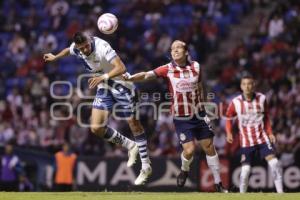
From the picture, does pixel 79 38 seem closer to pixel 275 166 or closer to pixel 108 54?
pixel 108 54

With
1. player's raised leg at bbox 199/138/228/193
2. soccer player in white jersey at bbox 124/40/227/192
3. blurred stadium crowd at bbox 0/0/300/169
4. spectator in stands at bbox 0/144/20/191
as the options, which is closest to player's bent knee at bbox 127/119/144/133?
soccer player in white jersey at bbox 124/40/227/192

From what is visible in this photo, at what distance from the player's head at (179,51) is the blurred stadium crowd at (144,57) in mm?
7285

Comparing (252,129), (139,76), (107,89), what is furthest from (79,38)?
(252,129)

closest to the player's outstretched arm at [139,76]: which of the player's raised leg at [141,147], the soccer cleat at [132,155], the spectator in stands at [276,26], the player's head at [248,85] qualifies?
the player's raised leg at [141,147]

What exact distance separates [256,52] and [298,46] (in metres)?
1.30

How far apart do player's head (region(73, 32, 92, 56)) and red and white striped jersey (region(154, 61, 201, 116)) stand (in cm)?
145

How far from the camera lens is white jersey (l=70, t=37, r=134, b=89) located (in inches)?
571

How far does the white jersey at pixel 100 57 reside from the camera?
47.6 ft

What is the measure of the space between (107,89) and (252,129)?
3237mm

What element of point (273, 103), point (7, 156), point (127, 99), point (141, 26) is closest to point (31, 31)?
point (141, 26)

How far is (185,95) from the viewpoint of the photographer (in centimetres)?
1499

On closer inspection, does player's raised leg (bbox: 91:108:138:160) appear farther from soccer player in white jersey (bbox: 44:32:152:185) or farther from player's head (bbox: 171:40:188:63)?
player's head (bbox: 171:40:188:63)

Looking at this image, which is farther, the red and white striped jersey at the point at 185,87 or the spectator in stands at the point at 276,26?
the spectator in stands at the point at 276,26

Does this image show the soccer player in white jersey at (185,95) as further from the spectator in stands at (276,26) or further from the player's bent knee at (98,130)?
the spectator in stands at (276,26)
